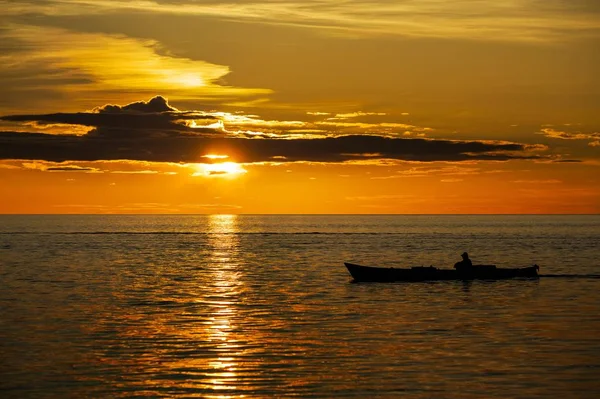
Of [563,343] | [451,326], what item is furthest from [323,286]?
[563,343]

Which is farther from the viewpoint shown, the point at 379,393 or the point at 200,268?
the point at 200,268

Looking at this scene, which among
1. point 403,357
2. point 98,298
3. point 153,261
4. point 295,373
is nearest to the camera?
point 295,373

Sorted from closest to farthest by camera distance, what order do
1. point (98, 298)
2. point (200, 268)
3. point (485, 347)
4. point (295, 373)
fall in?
1. point (295, 373)
2. point (485, 347)
3. point (98, 298)
4. point (200, 268)

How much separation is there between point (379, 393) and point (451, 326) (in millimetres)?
16734

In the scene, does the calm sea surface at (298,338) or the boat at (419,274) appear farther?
the boat at (419,274)

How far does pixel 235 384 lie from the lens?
3083 centimetres

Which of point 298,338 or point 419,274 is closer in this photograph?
point 298,338

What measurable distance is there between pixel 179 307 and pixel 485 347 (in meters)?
23.4

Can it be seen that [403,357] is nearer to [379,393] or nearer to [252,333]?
[379,393]

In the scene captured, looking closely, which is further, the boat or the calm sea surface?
the boat

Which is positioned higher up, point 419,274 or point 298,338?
point 298,338

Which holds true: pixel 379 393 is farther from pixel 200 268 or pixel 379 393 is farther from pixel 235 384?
pixel 200 268

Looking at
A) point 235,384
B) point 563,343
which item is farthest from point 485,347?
point 235,384

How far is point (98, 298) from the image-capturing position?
2427 inches
